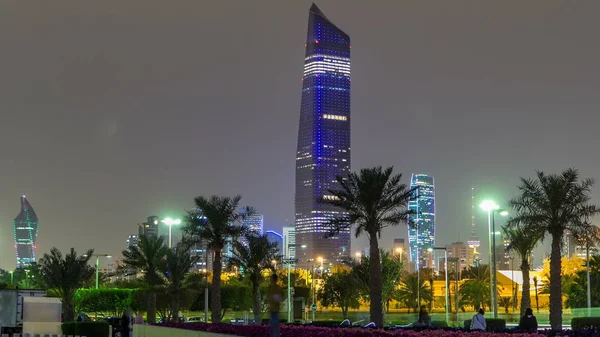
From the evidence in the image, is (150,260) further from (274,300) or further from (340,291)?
(274,300)

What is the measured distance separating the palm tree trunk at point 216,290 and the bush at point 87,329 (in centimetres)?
999

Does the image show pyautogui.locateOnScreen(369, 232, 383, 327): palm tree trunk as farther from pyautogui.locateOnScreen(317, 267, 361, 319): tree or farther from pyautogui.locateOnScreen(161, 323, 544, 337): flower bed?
pyautogui.locateOnScreen(317, 267, 361, 319): tree

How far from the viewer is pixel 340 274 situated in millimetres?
84500

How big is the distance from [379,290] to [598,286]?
3383 centimetres

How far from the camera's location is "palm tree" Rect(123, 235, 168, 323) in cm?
5816

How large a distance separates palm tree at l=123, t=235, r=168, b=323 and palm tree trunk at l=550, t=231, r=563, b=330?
86.7ft

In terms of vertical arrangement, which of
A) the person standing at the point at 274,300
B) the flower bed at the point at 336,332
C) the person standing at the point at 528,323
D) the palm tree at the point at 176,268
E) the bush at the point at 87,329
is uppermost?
the palm tree at the point at 176,268

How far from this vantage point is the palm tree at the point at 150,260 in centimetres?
5816

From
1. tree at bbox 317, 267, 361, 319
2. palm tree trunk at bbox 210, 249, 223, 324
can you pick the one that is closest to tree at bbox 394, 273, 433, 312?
tree at bbox 317, 267, 361, 319

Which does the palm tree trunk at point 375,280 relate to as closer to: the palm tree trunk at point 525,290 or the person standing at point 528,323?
the palm tree trunk at point 525,290

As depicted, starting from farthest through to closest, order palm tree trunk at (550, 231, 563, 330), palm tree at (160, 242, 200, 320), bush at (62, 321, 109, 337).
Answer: palm tree at (160, 242, 200, 320)
palm tree trunk at (550, 231, 563, 330)
bush at (62, 321, 109, 337)

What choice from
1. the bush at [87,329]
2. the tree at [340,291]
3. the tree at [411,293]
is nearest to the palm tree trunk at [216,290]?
the bush at [87,329]

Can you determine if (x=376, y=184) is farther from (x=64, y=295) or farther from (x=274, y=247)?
(x=64, y=295)

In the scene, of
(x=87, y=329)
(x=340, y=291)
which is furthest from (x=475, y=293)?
(x=87, y=329)
